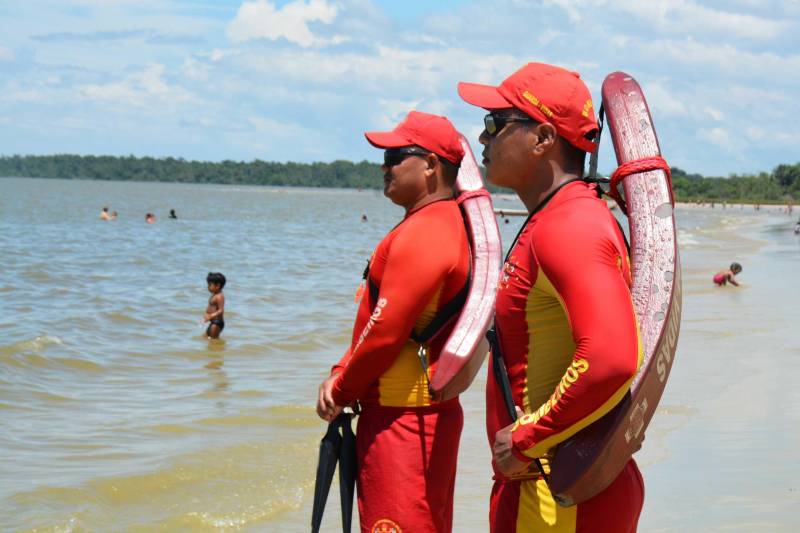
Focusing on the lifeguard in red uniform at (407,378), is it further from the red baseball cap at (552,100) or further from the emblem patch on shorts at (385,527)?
the red baseball cap at (552,100)

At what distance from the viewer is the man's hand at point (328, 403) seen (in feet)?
12.5

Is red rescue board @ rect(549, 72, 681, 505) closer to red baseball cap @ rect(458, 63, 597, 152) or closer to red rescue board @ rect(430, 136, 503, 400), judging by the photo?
red baseball cap @ rect(458, 63, 597, 152)

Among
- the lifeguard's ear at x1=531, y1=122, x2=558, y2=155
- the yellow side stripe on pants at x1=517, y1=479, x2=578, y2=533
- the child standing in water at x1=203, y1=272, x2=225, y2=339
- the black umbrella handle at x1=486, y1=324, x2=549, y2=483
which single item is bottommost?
the child standing in water at x1=203, y1=272, x2=225, y2=339

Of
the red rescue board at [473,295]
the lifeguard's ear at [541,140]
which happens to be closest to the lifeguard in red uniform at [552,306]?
the lifeguard's ear at [541,140]

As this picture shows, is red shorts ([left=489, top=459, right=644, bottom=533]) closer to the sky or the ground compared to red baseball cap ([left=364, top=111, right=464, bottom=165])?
closer to the ground

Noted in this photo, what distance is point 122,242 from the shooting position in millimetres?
39125

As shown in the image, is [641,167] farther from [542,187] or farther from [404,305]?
[404,305]

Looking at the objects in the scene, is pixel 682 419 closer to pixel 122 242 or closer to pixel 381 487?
pixel 381 487

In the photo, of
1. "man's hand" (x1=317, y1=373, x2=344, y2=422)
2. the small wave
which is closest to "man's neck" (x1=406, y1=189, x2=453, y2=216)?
"man's hand" (x1=317, y1=373, x2=344, y2=422)

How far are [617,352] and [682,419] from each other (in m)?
6.51

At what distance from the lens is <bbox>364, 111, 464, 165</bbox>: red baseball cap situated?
12.7 ft

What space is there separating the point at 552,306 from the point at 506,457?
1.30ft

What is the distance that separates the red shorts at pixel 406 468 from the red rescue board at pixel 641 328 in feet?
3.37

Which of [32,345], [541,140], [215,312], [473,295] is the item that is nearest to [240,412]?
[215,312]
